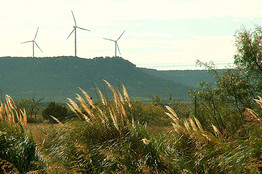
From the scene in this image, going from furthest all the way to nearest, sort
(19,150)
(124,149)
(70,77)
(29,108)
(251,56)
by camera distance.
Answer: (70,77) → (29,108) → (251,56) → (19,150) → (124,149)

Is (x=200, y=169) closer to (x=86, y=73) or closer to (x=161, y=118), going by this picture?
(x=161, y=118)

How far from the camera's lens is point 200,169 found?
6352mm

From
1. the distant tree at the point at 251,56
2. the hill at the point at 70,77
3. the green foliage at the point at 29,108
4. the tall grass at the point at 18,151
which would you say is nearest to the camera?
the tall grass at the point at 18,151

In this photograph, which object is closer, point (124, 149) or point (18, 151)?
point (124, 149)

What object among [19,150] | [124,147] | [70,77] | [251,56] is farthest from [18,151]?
[70,77]

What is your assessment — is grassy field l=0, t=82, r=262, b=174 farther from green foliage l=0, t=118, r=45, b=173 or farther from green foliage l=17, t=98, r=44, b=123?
green foliage l=17, t=98, r=44, b=123

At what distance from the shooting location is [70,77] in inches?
6752

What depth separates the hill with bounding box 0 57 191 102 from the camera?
155m

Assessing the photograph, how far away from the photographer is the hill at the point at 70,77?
154750 millimetres

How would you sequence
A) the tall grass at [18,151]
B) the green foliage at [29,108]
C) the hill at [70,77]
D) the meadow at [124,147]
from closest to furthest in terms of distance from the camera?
the meadow at [124,147] → the tall grass at [18,151] → the green foliage at [29,108] → the hill at [70,77]

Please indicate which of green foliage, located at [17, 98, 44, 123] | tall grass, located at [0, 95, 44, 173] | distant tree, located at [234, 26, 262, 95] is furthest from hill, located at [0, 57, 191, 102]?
tall grass, located at [0, 95, 44, 173]

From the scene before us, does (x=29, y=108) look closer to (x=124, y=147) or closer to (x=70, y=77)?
(x=124, y=147)

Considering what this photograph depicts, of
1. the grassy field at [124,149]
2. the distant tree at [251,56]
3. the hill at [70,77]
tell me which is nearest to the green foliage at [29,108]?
the distant tree at [251,56]

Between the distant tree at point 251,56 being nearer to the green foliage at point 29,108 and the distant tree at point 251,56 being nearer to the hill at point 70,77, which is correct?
the green foliage at point 29,108
